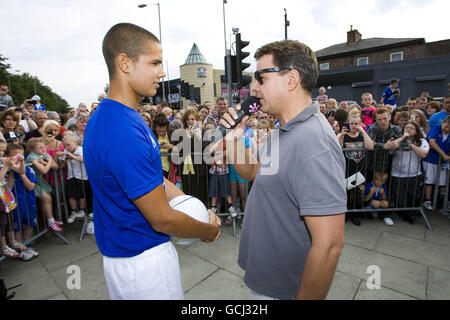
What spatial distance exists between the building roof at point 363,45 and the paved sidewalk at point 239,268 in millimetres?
35555

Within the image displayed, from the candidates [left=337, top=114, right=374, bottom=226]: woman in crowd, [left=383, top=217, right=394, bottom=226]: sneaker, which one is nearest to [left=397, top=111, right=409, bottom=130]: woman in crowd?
[left=337, top=114, right=374, bottom=226]: woman in crowd

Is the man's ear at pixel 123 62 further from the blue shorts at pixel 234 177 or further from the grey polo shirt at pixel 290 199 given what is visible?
the blue shorts at pixel 234 177

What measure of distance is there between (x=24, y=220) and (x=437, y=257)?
6.52 metres

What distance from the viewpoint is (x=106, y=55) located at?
5.03ft

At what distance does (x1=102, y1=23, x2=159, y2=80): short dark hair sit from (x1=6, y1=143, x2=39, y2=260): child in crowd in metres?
3.50

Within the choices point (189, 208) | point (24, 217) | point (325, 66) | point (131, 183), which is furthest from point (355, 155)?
point (325, 66)

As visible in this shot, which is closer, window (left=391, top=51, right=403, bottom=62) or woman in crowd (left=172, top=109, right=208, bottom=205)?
woman in crowd (left=172, top=109, right=208, bottom=205)

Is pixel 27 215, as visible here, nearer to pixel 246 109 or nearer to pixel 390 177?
pixel 246 109

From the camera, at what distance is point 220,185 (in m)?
5.43

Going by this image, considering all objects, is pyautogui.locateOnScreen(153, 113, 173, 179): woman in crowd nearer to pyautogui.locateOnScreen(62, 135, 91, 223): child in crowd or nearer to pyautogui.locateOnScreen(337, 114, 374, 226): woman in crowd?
pyautogui.locateOnScreen(62, 135, 91, 223): child in crowd

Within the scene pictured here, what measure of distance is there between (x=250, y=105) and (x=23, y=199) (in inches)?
170

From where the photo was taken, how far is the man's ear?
1500 millimetres

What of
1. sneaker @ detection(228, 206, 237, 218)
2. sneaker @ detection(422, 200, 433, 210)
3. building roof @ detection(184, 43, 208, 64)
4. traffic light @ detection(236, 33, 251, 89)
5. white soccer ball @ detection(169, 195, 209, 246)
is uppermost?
building roof @ detection(184, 43, 208, 64)
